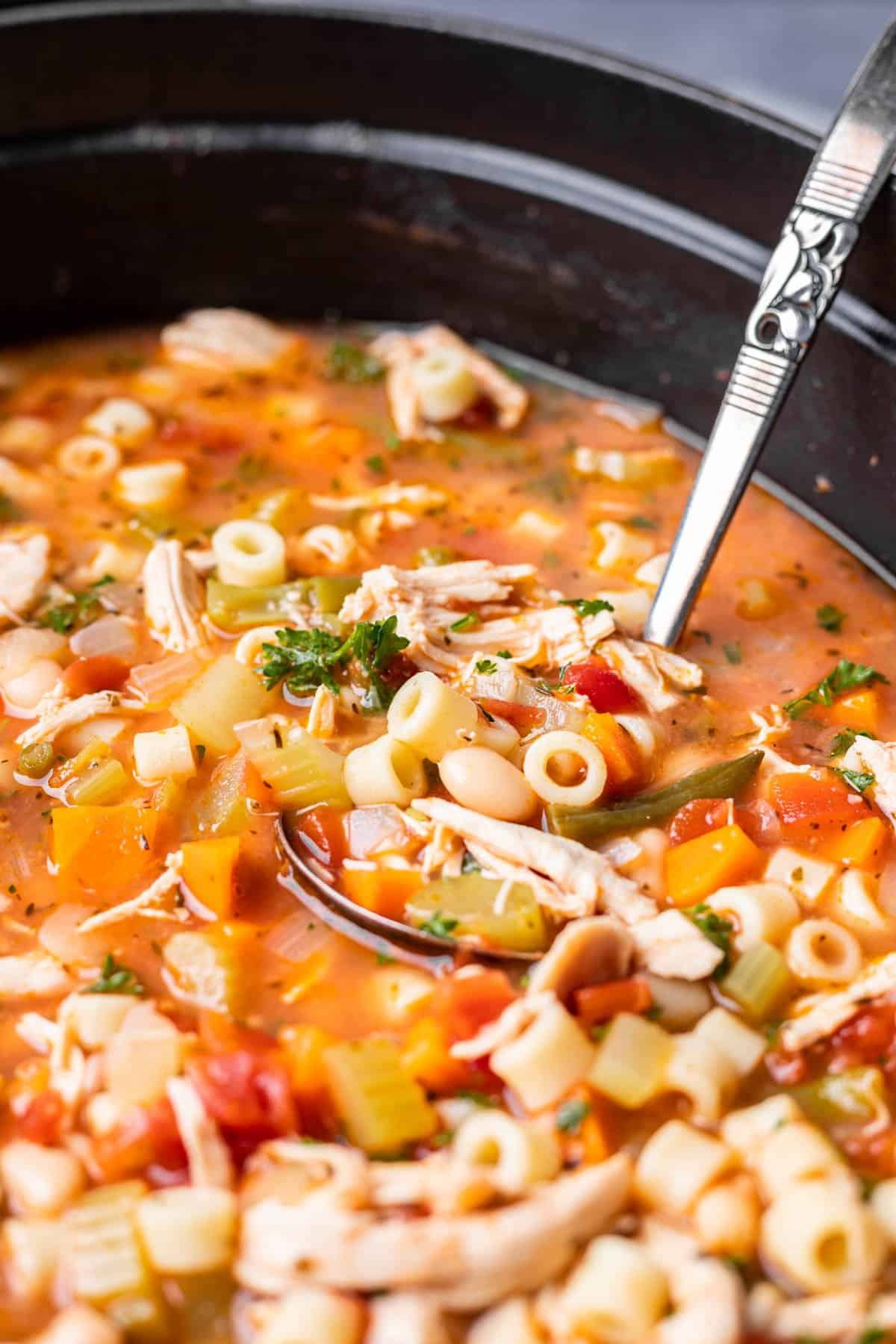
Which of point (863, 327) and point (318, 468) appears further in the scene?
point (318, 468)

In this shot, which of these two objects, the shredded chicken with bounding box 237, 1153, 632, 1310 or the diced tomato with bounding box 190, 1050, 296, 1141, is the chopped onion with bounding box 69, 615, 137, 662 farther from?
the shredded chicken with bounding box 237, 1153, 632, 1310

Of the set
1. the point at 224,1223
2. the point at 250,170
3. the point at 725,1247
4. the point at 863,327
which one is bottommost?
the point at 224,1223

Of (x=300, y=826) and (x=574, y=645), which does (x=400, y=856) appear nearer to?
(x=300, y=826)

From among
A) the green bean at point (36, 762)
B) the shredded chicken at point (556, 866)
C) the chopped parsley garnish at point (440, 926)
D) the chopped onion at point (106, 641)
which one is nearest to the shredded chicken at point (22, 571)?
the chopped onion at point (106, 641)

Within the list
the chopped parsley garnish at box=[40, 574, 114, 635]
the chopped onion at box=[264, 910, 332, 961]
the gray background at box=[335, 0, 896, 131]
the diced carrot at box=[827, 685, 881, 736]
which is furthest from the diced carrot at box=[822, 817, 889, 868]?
the gray background at box=[335, 0, 896, 131]

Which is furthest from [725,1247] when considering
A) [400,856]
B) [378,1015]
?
[400,856]

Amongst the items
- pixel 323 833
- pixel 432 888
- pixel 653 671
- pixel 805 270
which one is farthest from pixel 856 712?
pixel 323 833

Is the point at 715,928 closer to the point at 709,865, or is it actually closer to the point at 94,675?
the point at 709,865
